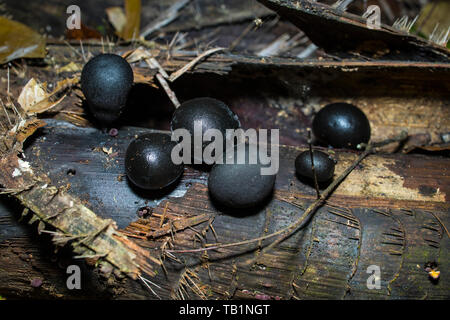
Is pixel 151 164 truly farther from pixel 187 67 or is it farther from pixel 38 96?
pixel 38 96

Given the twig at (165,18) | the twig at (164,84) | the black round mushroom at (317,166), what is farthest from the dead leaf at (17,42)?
the black round mushroom at (317,166)

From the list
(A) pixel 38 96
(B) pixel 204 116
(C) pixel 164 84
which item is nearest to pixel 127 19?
(C) pixel 164 84

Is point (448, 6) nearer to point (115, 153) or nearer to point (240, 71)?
point (240, 71)

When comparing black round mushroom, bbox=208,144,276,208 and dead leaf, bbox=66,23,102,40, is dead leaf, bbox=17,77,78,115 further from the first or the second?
black round mushroom, bbox=208,144,276,208

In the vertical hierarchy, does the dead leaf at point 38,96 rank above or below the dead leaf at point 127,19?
below

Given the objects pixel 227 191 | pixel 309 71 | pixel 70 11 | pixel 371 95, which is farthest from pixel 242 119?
pixel 70 11
